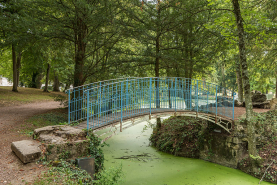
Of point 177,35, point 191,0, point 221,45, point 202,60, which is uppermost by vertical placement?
point 191,0

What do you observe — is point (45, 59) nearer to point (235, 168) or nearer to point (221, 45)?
point (221, 45)

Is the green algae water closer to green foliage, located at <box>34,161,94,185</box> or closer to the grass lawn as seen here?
green foliage, located at <box>34,161,94,185</box>

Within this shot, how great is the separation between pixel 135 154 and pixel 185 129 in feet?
8.73

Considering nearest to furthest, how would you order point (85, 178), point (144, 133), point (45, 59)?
point (85, 178) < point (144, 133) < point (45, 59)

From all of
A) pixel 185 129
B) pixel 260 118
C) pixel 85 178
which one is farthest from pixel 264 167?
pixel 85 178

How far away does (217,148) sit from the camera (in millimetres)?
8422

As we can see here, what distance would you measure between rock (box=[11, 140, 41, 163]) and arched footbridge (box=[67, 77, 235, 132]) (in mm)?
1487

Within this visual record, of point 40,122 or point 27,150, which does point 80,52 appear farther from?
point 27,150

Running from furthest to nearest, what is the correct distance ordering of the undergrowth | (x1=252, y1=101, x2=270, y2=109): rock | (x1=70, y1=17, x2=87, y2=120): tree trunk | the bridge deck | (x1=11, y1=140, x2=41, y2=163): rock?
1. (x1=252, y1=101, x2=270, y2=109): rock
2. (x1=70, y1=17, x2=87, y2=120): tree trunk
3. the undergrowth
4. the bridge deck
5. (x1=11, y1=140, x2=41, y2=163): rock

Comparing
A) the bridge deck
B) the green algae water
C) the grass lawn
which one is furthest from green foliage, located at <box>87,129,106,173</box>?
the grass lawn

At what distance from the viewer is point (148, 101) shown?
23.0 ft

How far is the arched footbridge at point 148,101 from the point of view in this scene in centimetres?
610

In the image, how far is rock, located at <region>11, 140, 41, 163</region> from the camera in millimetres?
4093

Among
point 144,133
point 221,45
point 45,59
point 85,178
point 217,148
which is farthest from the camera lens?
point 45,59
